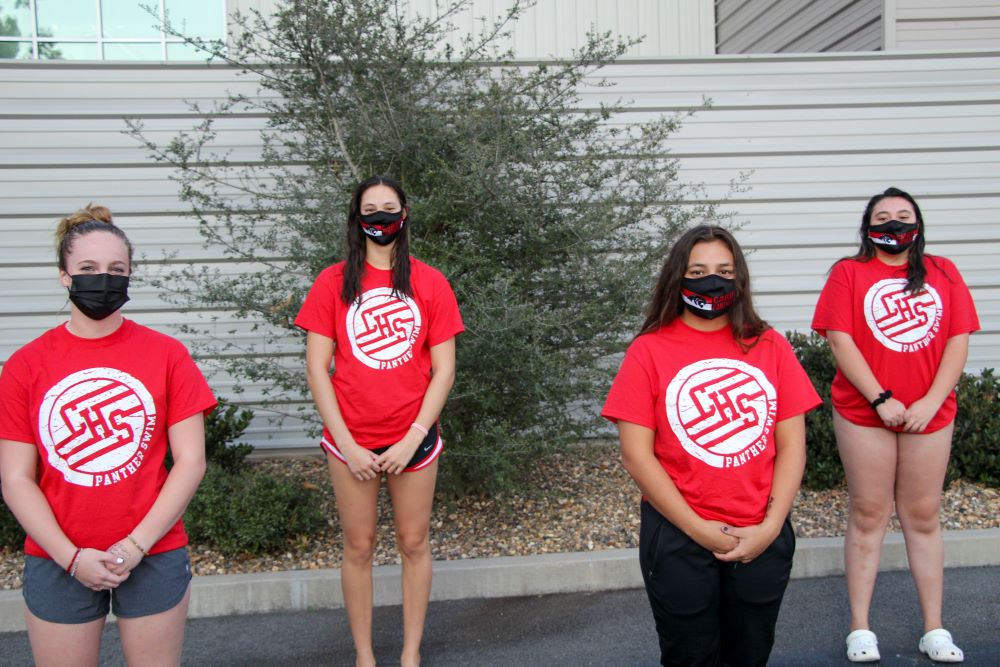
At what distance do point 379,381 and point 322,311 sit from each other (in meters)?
0.38

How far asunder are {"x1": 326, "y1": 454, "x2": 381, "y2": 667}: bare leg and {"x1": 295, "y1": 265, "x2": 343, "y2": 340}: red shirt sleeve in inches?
20.3

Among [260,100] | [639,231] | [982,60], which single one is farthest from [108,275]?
[982,60]

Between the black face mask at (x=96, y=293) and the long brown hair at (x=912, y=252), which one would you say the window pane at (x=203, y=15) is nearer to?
the black face mask at (x=96, y=293)

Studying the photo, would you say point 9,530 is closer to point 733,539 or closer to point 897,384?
point 733,539

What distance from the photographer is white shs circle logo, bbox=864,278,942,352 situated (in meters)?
3.46

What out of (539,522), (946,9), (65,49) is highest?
(65,49)

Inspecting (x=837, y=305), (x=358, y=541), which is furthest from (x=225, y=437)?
(x=837, y=305)

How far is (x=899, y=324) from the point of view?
3473 mm

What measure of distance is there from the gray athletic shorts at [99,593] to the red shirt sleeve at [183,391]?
42cm

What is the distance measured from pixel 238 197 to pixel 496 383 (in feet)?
8.77

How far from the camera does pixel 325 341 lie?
340cm

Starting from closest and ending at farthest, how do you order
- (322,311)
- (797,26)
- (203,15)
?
1. (322,311)
2. (203,15)
3. (797,26)

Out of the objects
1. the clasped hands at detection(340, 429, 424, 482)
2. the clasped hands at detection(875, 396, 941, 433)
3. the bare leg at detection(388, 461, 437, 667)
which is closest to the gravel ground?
the bare leg at detection(388, 461, 437, 667)

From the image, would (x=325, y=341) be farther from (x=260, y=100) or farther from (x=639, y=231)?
(x=260, y=100)
